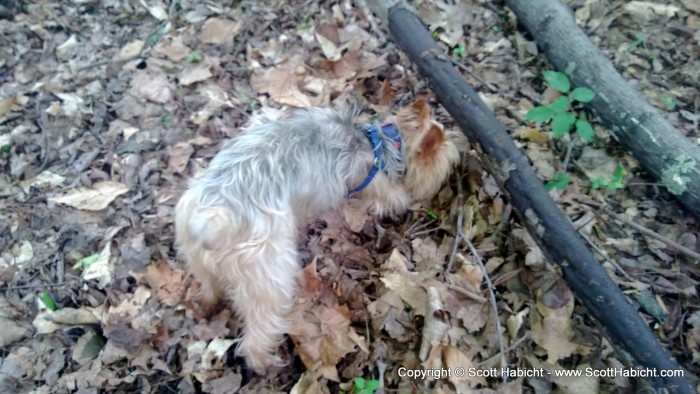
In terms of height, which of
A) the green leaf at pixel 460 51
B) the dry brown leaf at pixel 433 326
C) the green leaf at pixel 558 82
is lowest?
the dry brown leaf at pixel 433 326

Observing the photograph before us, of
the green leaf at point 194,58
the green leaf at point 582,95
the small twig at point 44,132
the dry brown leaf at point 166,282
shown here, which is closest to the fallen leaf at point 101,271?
the dry brown leaf at point 166,282

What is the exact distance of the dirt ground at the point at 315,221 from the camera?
133 inches

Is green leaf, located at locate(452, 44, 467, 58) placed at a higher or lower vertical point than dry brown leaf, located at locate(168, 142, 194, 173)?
higher

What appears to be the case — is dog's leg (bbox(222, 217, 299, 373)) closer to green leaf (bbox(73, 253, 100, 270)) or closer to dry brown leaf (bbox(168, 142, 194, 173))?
green leaf (bbox(73, 253, 100, 270))

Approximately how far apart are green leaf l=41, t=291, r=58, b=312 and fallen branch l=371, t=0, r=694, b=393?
3332 mm

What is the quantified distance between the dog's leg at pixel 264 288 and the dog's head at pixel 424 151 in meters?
1.19

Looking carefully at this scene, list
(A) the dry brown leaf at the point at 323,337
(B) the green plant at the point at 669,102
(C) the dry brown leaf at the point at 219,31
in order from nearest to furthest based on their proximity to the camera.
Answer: (A) the dry brown leaf at the point at 323,337, (B) the green plant at the point at 669,102, (C) the dry brown leaf at the point at 219,31

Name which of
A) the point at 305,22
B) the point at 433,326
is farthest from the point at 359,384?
the point at 305,22

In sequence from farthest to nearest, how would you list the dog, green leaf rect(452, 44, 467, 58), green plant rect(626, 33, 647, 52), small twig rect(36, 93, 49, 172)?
green leaf rect(452, 44, 467, 58) < green plant rect(626, 33, 647, 52) < small twig rect(36, 93, 49, 172) < the dog

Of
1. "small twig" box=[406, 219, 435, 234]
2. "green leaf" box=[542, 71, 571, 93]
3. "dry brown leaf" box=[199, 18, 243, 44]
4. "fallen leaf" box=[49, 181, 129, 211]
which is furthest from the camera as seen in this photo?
"dry brown leaf" box=[199, 18, 243, 44]

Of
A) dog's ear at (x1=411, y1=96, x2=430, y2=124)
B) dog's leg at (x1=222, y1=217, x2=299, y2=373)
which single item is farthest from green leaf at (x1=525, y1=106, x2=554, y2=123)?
dog's leg at (x1=222, y1=217, x2=299, y2=373)

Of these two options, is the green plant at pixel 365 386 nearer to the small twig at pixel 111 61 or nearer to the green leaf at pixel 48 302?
the green leaf at pixel 48 302

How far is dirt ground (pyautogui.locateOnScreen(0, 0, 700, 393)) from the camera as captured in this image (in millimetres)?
3367

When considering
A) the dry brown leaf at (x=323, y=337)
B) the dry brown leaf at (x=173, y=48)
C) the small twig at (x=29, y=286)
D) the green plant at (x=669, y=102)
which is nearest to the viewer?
the dry brown leaf at (x=323, y=337)
